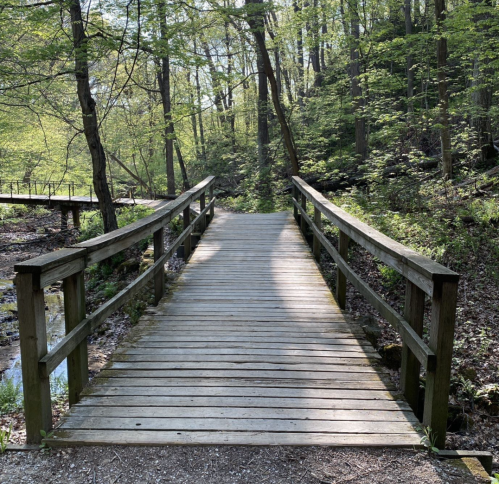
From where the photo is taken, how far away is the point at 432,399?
2.62 meters

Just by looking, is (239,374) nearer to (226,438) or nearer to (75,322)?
(226,438)

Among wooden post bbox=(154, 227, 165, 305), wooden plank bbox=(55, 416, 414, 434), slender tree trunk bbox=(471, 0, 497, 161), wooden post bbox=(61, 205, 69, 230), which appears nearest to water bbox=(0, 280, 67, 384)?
wooden post bbox=(154, 227, 165, 305)

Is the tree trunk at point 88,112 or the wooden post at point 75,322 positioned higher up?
the tree trunk at point 88,112

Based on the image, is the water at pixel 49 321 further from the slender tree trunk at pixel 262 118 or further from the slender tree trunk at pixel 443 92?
the slender tree trunk at pixel 262 118

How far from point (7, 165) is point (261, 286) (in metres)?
17.2

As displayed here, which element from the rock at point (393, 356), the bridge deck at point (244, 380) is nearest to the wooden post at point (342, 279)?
the bridge deck at point (244, 380)

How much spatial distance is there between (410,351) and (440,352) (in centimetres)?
60

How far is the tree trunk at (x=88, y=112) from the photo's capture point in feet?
27.3

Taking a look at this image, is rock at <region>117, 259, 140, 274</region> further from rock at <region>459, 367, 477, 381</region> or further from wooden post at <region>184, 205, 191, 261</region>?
rock at <region>459, 367, 477, 381</region>

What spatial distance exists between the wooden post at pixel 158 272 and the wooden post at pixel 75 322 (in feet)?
6.70

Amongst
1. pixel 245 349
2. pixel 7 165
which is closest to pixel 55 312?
pixel 245 349

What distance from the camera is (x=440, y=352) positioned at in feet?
8.30

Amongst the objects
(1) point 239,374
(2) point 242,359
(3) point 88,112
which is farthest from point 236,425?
(3) point 88,112

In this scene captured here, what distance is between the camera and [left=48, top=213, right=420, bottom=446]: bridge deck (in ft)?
8.79
